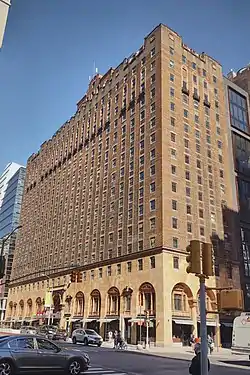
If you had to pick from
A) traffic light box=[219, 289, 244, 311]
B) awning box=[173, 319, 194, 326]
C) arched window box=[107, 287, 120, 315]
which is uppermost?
arched window box=[107, 287, 120, 315]

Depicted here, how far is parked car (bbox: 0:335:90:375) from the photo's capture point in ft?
43.1

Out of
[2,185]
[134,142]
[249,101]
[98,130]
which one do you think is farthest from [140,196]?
[2,185]

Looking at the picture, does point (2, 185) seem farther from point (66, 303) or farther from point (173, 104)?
point (173, 104)

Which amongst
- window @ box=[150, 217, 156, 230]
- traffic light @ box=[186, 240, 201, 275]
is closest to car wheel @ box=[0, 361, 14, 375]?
traffic light @ box=[186, 240, 201, 275]

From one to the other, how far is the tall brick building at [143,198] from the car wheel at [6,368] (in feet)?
117

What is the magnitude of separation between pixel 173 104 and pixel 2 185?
425 ft

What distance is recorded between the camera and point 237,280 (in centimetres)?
5934

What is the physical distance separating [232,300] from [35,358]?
10370mm

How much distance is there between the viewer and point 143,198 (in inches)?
2271

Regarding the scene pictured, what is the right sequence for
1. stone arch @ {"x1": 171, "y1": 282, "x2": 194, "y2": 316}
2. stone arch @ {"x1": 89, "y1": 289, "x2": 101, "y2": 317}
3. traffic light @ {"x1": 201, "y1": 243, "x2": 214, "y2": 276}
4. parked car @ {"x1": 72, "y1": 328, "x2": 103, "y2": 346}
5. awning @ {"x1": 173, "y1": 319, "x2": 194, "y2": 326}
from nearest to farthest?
traffic light @ {"x1": 201, "y1": 243, "x2": 214, "y2": 276} < parked car @ {"x1": 72, "y1": 328, "x2": 103, "y2": 346} < awning @ {"x1": 173, "y1": 319, "x2": 194, "y2": 326} < stone arch @ {"x1": 171, "y1": 282, "x2": 194, "y2": 316} < stone arch @ {"x1": 89, "y1": 289, "x2": 101, "y2": 317}

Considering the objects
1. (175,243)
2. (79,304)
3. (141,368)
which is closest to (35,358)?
(141,368)

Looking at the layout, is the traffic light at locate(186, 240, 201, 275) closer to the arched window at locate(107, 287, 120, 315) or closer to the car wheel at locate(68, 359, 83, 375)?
the car wheel at locate(68, 359, 83, 375)

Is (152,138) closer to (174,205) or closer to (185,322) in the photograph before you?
(174,205)

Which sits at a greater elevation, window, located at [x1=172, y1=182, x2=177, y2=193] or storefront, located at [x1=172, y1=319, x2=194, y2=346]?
window, located at [x1=172, y1=182, x2=177, y2=193]
